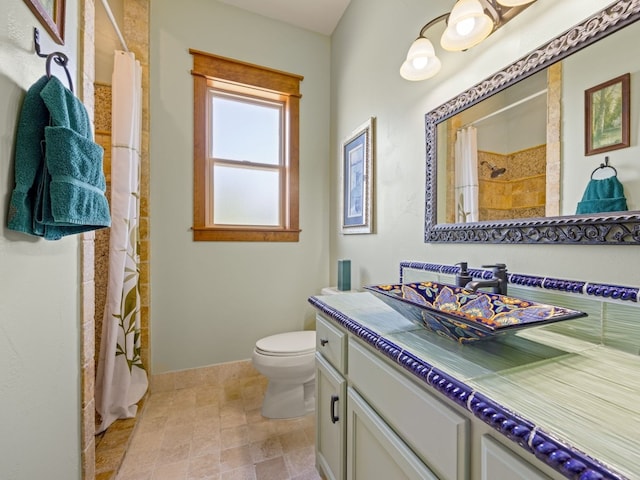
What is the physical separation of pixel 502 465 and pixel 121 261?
6.40ft

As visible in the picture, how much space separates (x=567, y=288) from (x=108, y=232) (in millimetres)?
2276

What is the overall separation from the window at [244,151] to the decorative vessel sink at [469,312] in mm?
1546

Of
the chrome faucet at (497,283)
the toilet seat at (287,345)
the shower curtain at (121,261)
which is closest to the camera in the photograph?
the chrome faucet at (497,283)

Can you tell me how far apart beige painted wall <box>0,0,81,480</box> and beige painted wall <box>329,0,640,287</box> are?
1467mm

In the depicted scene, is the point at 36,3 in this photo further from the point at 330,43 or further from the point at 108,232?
the point at 330,43

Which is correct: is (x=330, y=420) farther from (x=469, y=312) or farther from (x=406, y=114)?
(x=406, y=114)

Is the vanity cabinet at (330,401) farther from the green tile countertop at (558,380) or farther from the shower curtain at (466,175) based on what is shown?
the shower curtain at (466,175)

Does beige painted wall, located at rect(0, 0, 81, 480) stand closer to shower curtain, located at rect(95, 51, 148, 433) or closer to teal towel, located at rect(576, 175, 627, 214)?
shower curtain, located at rect(95, 51, 148, 433)

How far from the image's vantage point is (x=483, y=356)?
65 centimetres

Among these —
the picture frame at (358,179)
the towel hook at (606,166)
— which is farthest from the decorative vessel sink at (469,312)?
the picture frame at (358,179)

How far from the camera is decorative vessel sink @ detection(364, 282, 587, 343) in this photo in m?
0.63

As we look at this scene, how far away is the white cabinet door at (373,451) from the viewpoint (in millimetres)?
656

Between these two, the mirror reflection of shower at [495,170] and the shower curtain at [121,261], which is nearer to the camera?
the mirror reflection of shower at [495,170]

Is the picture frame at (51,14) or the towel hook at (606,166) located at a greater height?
the picture frame at (51,14)
